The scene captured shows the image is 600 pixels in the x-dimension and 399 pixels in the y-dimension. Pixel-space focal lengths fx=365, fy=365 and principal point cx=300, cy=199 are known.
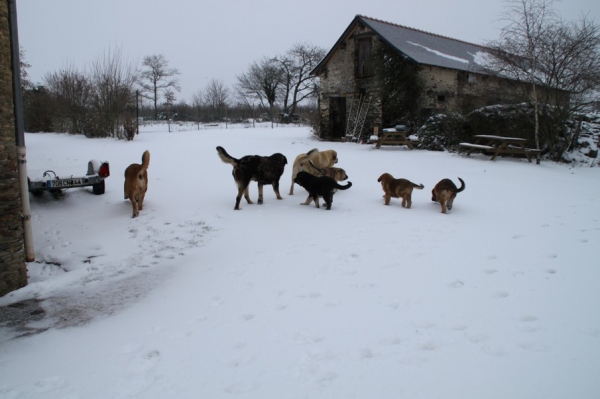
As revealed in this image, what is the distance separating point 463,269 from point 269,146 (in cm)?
1346

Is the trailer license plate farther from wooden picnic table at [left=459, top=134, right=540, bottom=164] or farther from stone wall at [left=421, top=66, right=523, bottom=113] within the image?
stone wall at [left=421, top=66, right=523, bottom=113]

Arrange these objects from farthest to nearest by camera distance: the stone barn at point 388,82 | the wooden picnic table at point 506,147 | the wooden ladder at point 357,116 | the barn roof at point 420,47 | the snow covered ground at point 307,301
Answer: the wooden ladder at point 357,116
the barn roof at point 420,47
the stone barn at point 388,82
the wooden picnic table at point 506,147
the snow covered ground at point 307,301

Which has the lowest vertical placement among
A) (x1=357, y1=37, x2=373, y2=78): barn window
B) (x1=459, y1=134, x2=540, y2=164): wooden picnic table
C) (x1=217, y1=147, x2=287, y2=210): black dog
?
(x1=217, y1=147, x2=287, y2=210): black dog

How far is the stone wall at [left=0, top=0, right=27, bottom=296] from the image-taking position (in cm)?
415

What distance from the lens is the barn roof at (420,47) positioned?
19.0 meters

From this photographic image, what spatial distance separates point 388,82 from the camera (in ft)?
62.9

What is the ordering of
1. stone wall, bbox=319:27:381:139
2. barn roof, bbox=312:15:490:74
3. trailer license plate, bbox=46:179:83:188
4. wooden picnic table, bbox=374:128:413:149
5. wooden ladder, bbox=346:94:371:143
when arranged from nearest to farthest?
trailer license plate, bbox=46:179:83:188 < wooden picnic table, bbox=374:128:413:149 < barn roof, bbox=312:15:490:74 < stone wall, bbox=319:27:381:139 < wooden ladder, bbox=346:94:371:143

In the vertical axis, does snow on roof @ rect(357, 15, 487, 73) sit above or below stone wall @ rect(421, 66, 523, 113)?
above

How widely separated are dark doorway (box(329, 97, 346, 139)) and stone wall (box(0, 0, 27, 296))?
18.7m

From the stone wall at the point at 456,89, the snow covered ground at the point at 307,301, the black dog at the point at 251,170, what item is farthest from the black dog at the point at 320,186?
the stone wall at the point at 456,89

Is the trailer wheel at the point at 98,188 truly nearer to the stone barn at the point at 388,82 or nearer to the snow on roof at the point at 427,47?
the stone barn at the point at 388,82

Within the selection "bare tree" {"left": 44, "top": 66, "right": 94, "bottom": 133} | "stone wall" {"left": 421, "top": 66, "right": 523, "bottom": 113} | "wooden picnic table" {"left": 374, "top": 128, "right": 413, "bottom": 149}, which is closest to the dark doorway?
"stone wall" {"left": 421, "top": 66, "right": 523, "bottom": 113}

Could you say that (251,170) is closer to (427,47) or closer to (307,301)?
(307,301)

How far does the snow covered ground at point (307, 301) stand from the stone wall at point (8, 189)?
0.26 meters
